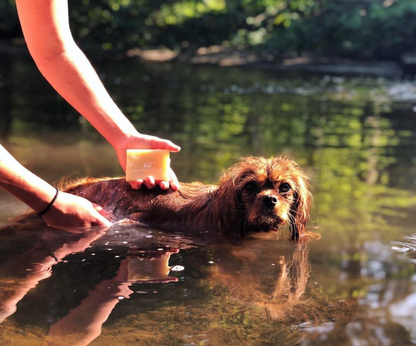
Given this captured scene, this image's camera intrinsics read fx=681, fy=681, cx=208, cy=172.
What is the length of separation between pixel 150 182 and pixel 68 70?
92cm

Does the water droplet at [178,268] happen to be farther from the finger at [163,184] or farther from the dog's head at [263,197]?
the finger at [163,184]

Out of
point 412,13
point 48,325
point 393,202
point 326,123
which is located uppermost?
point 412,13

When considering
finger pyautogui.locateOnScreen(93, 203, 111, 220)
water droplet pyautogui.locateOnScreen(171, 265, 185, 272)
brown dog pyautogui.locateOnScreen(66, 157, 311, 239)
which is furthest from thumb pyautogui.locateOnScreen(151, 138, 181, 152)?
water droplet pyautogui.locateOnScreen(171, 265, 185, 272)

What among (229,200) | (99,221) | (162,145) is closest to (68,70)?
(162,145)

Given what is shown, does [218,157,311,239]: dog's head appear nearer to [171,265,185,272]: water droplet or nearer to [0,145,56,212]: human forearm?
[171,265,185,272]: water droplet

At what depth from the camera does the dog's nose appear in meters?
4.28

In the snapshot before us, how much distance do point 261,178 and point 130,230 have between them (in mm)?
941

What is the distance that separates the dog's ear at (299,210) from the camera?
4.46 meters

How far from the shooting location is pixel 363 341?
9.50 ft

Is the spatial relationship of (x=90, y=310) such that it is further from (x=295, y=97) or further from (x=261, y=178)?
(x=295, y=97)

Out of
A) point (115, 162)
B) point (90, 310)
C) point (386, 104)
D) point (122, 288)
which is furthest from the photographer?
point (386, 104)

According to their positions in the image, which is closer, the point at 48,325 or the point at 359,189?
the point at 48,325

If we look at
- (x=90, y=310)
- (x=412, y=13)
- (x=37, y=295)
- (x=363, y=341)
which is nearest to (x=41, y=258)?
(x=37, y=295)

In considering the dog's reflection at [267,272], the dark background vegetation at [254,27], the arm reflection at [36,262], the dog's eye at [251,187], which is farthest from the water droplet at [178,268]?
the dark background vegetation at [254,27]
